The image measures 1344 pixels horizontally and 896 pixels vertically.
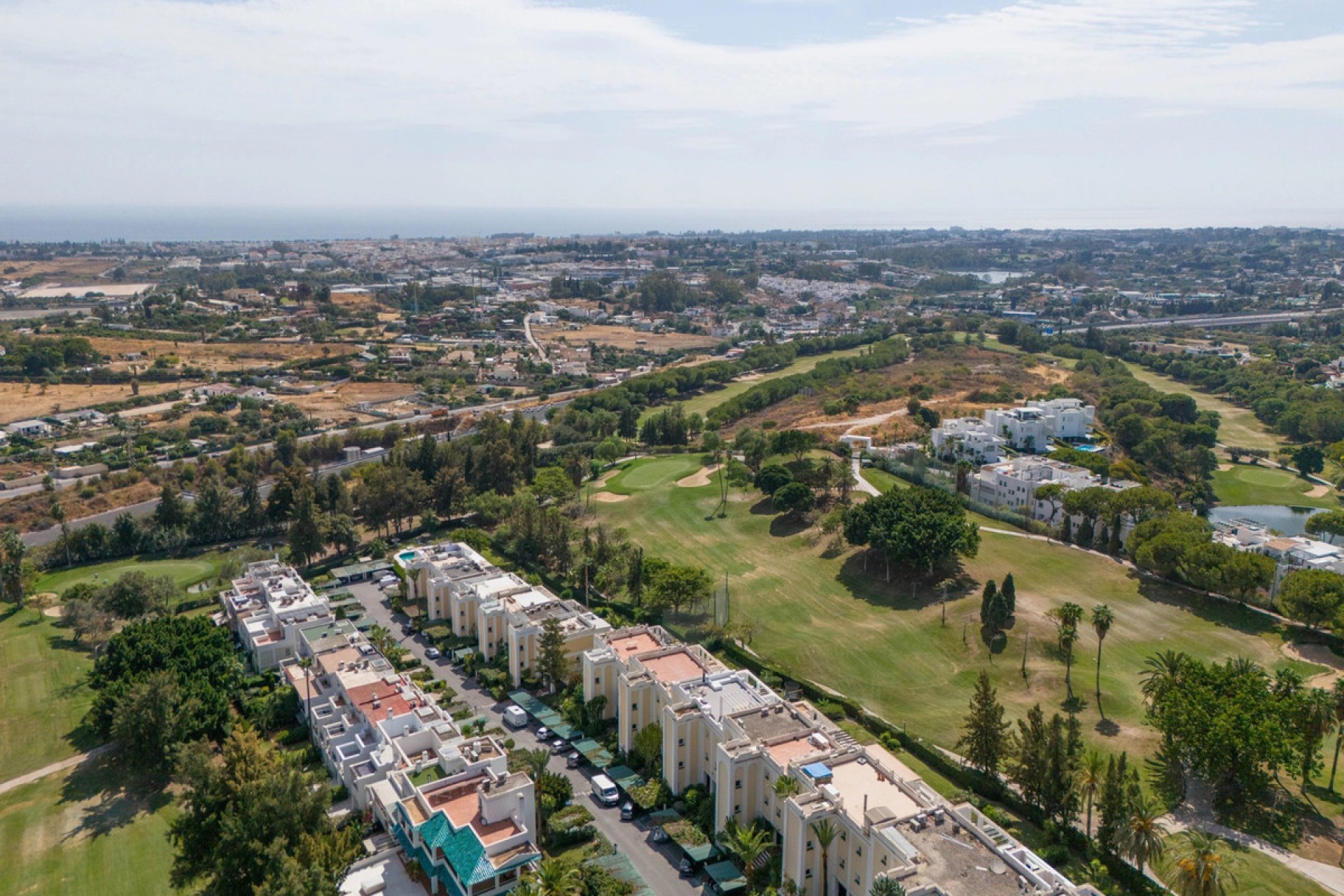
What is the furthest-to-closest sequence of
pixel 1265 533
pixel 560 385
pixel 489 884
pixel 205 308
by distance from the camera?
pixel 205 308
pixel 560 385
pixel 1265 533
pixel 489 884

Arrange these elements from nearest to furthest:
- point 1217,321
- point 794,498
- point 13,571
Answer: point 13,571 → point 794,498 → point 1217,321

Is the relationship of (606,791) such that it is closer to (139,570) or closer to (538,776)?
(538,776)

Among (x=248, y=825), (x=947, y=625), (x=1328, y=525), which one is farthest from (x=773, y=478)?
(x=248, y=825)

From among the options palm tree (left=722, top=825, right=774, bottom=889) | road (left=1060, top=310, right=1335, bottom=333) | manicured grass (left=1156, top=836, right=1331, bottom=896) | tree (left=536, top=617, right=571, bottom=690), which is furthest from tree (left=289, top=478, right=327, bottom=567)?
road (left=1060, top=310, right=1335, bottom=333)

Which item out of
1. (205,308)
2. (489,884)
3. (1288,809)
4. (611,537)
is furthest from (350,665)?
(205,308)

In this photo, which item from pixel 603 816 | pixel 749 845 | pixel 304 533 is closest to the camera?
pixel 749 845

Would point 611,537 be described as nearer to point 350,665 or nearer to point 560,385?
point 350,665

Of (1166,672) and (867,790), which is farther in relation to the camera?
(1166,672)
